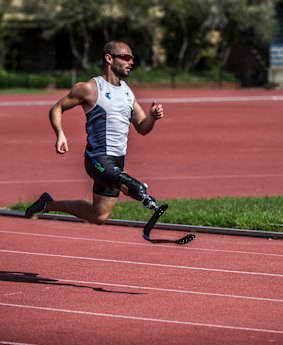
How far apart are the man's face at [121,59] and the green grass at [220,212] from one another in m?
3.65

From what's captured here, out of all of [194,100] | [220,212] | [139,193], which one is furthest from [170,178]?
[194,100]

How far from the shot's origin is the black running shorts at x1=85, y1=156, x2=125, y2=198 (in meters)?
10.1

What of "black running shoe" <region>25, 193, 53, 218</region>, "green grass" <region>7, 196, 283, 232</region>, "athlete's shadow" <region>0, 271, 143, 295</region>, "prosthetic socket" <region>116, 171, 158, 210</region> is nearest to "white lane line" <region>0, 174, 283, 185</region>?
"green grass" <region>7, 196, 283, 232</region>

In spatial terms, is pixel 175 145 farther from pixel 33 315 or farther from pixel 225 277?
pixel 33 315

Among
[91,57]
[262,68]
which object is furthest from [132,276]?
[91,57]

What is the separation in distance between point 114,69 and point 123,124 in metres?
0.49

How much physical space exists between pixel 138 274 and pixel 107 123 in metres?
1.43

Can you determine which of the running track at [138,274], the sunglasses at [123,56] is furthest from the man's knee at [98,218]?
the sunglasses at [123,56]

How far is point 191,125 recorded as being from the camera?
107 ft

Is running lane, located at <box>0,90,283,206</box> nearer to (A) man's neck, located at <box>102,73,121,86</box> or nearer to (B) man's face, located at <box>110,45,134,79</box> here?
(A) man's neck, located at <box>102,73,121,86</box>

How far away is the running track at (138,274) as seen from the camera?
8.25 m

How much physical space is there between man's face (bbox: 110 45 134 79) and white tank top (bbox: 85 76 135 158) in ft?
0.53

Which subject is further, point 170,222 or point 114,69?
point 170,222

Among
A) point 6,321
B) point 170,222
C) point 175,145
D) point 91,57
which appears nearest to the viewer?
point 6,321
